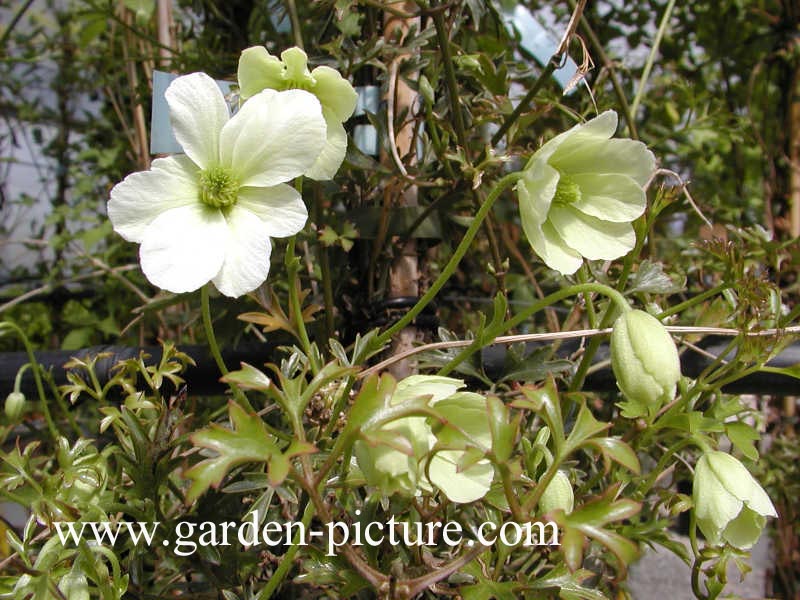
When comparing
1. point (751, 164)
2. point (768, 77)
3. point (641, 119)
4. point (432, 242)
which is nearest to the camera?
point (432, 242)

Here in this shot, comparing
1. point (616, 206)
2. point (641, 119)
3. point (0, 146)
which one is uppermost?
point (616, 206)

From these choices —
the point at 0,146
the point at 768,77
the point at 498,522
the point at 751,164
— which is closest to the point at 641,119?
the point at 768,77

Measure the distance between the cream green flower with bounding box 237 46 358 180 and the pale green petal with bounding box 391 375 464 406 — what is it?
0.51 ft

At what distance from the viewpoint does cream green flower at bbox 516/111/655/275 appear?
1.47 feet

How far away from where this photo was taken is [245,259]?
41 centimetres

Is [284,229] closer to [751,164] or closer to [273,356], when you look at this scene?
[273,356]

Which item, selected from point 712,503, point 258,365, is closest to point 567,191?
point 712,503

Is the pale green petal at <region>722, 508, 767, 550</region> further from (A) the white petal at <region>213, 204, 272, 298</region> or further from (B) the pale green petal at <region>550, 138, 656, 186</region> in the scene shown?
(A) the white petal at <region>213, 204, 272, 298</region>

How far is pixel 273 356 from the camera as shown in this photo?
684 mm

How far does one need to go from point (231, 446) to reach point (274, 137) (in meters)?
0.19

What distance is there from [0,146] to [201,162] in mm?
1639

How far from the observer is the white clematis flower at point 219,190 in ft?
1.34

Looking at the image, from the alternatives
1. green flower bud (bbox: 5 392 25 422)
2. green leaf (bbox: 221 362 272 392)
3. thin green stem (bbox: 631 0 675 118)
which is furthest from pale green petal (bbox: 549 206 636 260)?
green flower bud (bbox: 5 392 25 422)

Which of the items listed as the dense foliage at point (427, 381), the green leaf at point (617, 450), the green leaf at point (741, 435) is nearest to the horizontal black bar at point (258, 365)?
the dense foliage at point (427, 381)
